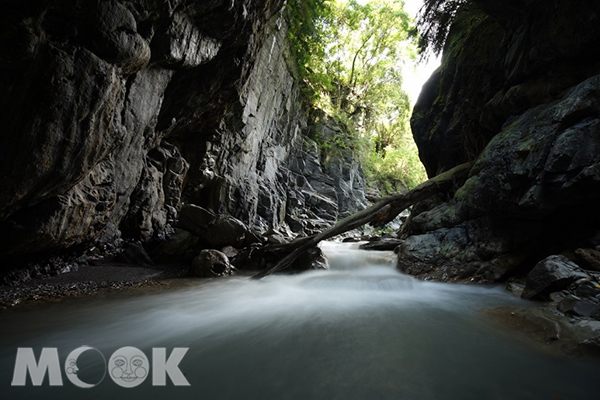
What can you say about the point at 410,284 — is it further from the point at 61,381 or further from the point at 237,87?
the point at 237,87

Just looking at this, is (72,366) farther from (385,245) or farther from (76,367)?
(385,245)

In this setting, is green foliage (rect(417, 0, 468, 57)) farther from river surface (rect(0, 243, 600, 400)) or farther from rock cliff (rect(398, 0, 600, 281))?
river surface (rect(0, 243, 600, 400))

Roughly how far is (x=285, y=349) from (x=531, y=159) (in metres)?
5.30

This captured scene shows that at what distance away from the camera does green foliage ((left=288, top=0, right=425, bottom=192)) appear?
2027 cm

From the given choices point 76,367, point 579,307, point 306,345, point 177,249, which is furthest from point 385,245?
point 76,367

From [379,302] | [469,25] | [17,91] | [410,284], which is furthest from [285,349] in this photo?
[469,25]

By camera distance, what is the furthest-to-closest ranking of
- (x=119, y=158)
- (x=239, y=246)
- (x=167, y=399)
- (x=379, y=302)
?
(x=239, y=246), (x=119, y=158), (x=379, y=302), (x=167, y=399)

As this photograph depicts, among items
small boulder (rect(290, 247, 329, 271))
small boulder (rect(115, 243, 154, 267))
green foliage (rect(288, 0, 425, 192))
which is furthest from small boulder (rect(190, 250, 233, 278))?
green foliage (rect(288, 0, 425, 192))

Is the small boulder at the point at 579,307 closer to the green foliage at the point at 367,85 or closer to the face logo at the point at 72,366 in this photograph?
the face logo at the point at 72,366

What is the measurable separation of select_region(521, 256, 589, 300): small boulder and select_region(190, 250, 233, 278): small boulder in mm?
6354

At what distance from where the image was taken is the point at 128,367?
2.26 m

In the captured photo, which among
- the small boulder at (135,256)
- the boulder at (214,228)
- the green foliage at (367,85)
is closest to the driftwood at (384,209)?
the boulder at (214,228)

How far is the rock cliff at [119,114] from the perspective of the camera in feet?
9.96

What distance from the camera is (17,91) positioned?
2.92m
